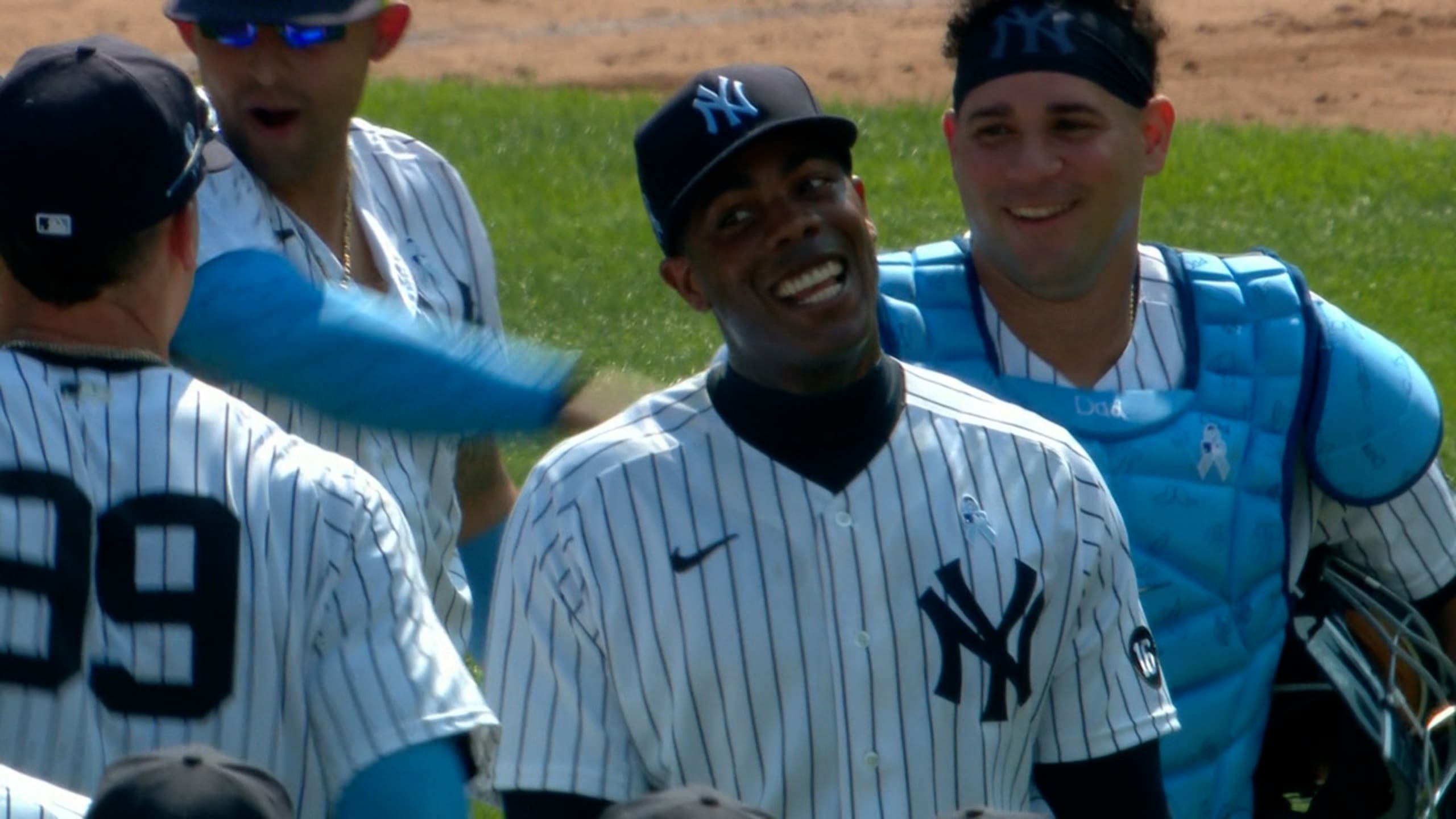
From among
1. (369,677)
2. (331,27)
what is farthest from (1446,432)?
(369,677)

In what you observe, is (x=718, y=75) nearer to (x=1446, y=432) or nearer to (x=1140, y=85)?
(x=1140, y=85)

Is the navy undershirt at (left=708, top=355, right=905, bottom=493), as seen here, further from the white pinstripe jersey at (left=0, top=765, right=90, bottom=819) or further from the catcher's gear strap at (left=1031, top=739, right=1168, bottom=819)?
the white pinstripe jersey at (left=0, top=765, right=90, bottom=819)

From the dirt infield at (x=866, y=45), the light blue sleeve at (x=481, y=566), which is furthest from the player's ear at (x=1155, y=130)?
the dirt infield at (x=866, y=45)

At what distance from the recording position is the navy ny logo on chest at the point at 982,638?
101 inches

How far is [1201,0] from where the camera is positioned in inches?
613

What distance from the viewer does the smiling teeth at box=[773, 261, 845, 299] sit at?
2656mm

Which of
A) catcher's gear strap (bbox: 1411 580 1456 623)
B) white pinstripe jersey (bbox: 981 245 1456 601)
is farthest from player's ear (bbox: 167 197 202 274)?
catcher's gear strap (bbox: 1411 580 1456 623)

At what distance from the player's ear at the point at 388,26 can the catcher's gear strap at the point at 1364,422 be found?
1.55 metres

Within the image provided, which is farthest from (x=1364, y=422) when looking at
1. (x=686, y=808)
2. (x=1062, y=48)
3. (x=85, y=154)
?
(x=686, y=808)

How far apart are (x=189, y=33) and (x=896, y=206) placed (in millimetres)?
6524

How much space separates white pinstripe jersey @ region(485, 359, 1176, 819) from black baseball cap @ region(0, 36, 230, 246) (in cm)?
52

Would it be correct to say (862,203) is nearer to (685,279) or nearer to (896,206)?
(685,279)

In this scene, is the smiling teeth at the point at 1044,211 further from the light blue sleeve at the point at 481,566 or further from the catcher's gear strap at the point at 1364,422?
the light blue sleeve at the point at 481,566

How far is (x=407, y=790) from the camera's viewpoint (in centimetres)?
242
